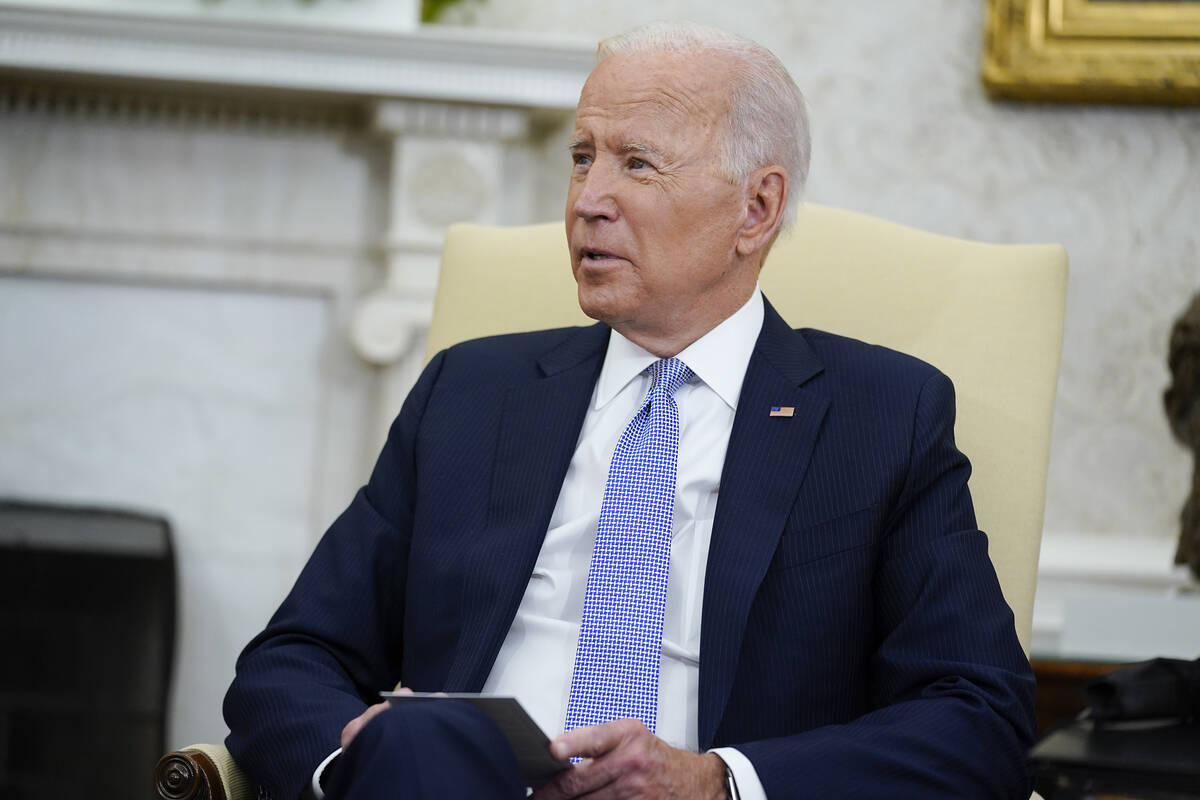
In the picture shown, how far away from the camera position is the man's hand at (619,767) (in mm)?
1201

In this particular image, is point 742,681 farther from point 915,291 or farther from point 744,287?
point 915,291

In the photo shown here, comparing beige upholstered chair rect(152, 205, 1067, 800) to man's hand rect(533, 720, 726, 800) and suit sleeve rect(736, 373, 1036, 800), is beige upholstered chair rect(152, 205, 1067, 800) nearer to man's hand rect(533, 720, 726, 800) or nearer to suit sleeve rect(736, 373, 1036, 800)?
suit sleeve rect(736, 373, 1036, 800)

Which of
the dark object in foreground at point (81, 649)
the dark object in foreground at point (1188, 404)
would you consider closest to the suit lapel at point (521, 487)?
the dark object in foreground at point (1188, 404)

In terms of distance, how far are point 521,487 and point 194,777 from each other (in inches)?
19.2

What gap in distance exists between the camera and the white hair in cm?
166

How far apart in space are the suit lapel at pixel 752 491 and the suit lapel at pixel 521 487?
0.21 meters

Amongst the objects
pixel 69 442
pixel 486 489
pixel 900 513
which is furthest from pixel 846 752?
pixel 69 442

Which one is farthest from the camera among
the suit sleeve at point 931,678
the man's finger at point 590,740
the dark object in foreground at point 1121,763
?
the suit sleeve at point 931,678

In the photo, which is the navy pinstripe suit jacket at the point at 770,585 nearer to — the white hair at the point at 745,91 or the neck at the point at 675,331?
the neck at the point at 675,331

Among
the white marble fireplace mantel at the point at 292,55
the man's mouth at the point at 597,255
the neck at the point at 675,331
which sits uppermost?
the white marble fireplace mantel at the point at 292,55

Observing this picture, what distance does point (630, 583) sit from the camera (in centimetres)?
148

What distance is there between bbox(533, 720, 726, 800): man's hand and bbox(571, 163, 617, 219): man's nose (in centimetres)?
63

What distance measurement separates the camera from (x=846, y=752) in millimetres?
1318

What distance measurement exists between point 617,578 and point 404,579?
0.30 m
